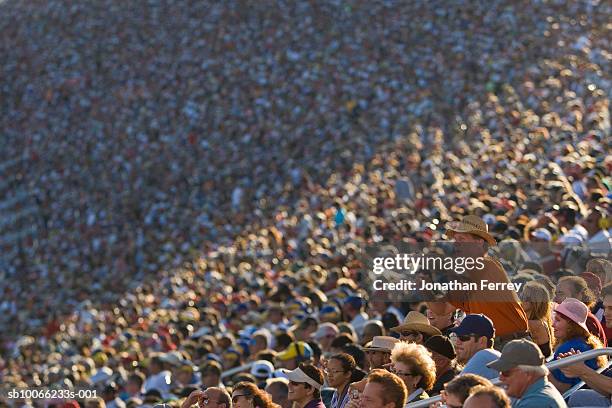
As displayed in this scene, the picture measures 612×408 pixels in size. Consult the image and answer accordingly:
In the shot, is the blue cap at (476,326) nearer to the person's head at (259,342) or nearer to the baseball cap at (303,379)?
the baseball cap at (303,379)

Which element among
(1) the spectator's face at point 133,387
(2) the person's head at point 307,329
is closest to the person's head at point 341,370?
(2) the person's head at point 307,329

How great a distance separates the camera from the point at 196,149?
1560 inches

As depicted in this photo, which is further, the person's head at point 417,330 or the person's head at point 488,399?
the person's head at point 417,330

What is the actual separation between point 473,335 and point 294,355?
406cm

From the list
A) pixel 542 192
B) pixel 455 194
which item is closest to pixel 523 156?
pixel 455 194

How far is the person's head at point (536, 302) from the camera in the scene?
29.3 feet

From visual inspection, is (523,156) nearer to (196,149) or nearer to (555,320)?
(555,320)

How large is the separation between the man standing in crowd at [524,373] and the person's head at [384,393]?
548 millimetres

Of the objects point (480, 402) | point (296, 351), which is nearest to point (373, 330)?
point (296, 351)

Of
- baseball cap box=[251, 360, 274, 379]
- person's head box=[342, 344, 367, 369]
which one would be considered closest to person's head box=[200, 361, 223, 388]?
baseball cap box=[251, 360, 274, 379]

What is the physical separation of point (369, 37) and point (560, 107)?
50.9ft

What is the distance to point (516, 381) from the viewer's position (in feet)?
23.1

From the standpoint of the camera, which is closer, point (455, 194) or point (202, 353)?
point (202, 353)

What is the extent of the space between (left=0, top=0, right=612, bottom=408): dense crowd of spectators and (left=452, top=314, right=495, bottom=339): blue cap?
2 cm
